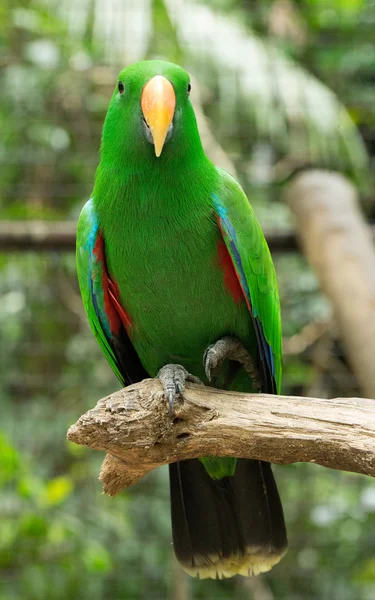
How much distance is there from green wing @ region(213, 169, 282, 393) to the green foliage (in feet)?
5.28

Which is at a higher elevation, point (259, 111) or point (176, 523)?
point (259, 111)

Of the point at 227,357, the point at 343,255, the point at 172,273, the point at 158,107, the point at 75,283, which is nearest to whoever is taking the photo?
the point at 158,107

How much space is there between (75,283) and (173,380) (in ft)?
8.37

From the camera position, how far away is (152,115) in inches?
64.2

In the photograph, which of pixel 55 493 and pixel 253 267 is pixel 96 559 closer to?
pixel 55 493

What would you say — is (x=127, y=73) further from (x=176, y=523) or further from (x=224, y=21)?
(x=224, y=21)

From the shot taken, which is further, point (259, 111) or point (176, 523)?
point (259, 111)

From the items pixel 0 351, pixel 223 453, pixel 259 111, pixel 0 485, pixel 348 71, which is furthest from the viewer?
pixel 348 71

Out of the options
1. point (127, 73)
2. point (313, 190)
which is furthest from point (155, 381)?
point (313, 190)

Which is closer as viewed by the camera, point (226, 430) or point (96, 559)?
point (226, 430)

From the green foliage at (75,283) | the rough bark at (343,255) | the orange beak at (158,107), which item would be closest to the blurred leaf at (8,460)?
the green foliage at (75,283)

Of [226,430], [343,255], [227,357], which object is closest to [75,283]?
[343,255]

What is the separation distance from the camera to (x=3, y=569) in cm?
336

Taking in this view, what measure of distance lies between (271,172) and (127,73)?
241cm
